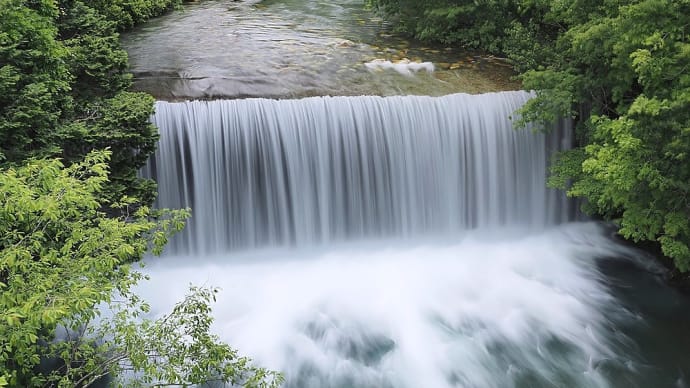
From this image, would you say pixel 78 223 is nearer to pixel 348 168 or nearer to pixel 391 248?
pixel 348 168

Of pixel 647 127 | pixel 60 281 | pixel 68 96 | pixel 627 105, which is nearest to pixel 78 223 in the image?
pixel 60 281

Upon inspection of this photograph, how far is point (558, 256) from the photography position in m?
11.2

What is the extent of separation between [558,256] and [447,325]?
301 centimetres

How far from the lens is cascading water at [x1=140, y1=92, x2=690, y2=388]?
8.84m

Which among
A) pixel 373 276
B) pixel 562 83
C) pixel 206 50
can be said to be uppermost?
pixel 206 50

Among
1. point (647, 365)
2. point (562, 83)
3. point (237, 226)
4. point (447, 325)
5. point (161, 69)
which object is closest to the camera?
point (647, 365)

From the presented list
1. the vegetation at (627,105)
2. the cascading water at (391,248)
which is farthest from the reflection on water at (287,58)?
the vegetation at (627,105)

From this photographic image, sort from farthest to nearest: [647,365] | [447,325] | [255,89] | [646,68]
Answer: [255,89] → [447,325] → [647,365] → [646,68]

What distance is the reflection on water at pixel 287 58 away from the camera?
39.7 feet

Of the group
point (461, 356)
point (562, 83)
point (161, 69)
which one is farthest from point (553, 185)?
point (161, 69)

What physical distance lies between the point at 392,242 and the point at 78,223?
22.3ft

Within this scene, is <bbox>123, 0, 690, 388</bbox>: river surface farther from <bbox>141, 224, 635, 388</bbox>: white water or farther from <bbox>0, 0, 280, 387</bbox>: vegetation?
<bbox>0, 0, 280, 387</bbox>: vegetation

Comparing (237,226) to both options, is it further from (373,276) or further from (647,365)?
(647,365)

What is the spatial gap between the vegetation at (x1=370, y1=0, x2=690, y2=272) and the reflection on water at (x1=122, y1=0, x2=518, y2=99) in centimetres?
203
